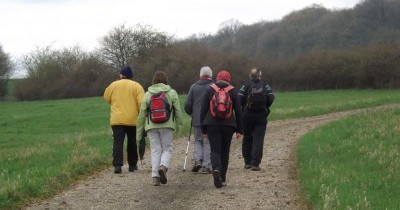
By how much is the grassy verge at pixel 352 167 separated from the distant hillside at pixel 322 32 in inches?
2663

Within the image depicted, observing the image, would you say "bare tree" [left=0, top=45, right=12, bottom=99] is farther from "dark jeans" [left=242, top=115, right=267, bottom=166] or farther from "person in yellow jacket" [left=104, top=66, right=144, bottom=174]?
"dark jeans" [left=242, top=115, right=267, bottom=166]

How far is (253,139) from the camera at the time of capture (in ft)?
38.6

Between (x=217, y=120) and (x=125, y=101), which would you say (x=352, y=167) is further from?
(x=125, y=101)

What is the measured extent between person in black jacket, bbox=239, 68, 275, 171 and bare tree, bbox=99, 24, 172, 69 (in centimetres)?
5479

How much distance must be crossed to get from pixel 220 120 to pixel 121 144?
2446 millimetres

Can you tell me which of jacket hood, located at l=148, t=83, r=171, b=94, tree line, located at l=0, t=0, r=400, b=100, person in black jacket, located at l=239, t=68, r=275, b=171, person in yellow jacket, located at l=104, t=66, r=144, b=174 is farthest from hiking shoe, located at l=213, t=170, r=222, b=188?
tree line, located at l=0, t=0, r=400, b=100

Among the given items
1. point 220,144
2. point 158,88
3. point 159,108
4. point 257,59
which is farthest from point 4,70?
point 220,144

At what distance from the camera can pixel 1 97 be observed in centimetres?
7825

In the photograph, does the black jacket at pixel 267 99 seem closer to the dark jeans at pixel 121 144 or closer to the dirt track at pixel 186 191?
the dirt track at pixel 186 191

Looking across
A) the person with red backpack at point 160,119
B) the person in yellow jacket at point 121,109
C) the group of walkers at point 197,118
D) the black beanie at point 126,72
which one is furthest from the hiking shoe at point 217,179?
the black beanie at point 126,72

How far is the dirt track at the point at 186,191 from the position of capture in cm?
803

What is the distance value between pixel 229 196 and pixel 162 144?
194cm

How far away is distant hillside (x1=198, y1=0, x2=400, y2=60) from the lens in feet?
289

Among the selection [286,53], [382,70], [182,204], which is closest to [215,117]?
[182,204]
